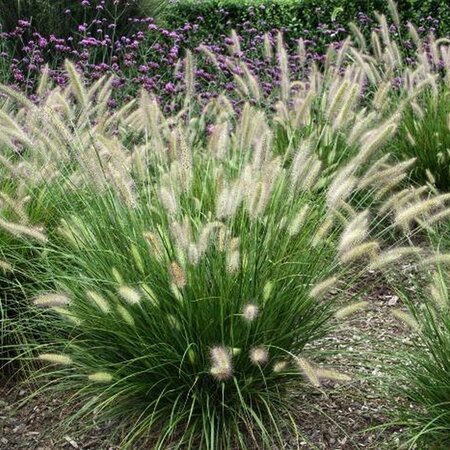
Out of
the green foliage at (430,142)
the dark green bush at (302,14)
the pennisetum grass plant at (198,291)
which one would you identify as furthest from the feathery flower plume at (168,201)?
the dark green bush at (302,14)

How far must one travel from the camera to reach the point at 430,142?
563 centimetres

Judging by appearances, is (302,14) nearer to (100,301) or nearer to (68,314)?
(68,314)

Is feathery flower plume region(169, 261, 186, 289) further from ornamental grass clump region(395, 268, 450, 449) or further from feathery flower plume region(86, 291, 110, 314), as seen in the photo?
ornamental grass clump region(395, 268, 450, 449)

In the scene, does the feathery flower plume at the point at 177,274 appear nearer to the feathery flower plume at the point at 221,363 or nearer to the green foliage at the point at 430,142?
the feathery flower plume at the point at 221,363

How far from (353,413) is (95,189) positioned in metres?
1.40

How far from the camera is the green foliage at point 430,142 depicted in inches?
219

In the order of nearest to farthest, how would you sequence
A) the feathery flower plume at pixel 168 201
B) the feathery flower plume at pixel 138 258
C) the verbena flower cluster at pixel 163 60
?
the feathery flower plume at pixel 168 201 < the feathery flower plume at pixel 138 258 < the verbena flower cluster at pixel 163 60

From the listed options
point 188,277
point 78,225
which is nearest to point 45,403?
point 78,225

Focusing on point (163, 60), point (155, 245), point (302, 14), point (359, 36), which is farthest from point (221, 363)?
point (302, 14)

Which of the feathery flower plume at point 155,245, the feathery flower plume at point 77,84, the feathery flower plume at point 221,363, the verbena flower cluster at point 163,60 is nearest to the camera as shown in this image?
the feathery flower plume at point 221,363

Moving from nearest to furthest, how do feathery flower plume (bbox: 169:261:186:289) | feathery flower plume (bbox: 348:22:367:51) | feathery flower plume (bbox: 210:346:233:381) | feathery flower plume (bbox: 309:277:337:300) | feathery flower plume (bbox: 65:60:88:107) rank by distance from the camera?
feathery flower plume (bbox: 210:346:233:381) < feathery flower plume (bbox: 169:261:186:289) < feathery flower plume (bbox: 309:277:337:300) < feathery flower plume (bbox: 65:60:88:107) < feathery flower plume (bbox: 348:22:367:51)

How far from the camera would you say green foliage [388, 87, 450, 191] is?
5.57 metres

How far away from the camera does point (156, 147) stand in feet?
12.2

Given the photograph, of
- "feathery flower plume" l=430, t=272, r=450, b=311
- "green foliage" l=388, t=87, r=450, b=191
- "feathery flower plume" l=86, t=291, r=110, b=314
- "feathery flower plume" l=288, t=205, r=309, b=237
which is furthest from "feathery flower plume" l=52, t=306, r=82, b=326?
"green foliage" l=388, t=87, r=450, b=191
